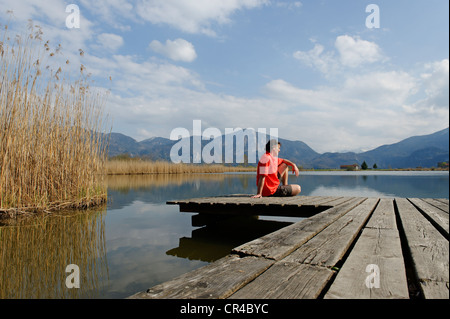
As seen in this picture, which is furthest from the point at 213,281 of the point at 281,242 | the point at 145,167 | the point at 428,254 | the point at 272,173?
the point at 145,167

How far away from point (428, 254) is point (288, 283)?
0.83 m

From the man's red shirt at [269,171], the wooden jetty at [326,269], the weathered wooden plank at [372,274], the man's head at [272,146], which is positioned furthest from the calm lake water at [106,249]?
the weathered wooden plank at [372,274]

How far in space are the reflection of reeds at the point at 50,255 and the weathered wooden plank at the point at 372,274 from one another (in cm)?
166

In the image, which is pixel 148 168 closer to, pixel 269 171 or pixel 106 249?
pixel 269 171

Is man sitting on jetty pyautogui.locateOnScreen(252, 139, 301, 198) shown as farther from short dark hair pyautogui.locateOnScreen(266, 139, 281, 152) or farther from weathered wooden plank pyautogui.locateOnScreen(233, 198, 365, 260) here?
weathered wooden plank pyautogui.locateOnScreen(233, 198, 365, 260)

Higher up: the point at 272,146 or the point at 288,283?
the point at 272,146

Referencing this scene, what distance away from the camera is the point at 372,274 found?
3.67ft

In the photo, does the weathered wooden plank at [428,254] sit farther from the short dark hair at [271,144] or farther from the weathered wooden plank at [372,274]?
the short dark hair at [271,144]

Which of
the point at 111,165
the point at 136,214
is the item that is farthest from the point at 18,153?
the point at 111,165

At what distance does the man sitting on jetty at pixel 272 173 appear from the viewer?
4591 mm

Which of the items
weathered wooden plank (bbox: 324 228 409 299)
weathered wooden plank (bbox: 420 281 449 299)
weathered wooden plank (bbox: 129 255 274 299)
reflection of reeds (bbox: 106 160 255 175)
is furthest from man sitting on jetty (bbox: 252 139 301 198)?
reflection of reeds (bbox: 106 160 255 175)

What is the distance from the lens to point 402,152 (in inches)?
7347

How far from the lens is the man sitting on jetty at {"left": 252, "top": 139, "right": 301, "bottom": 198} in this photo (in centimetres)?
459

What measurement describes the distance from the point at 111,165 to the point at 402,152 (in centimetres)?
21053
